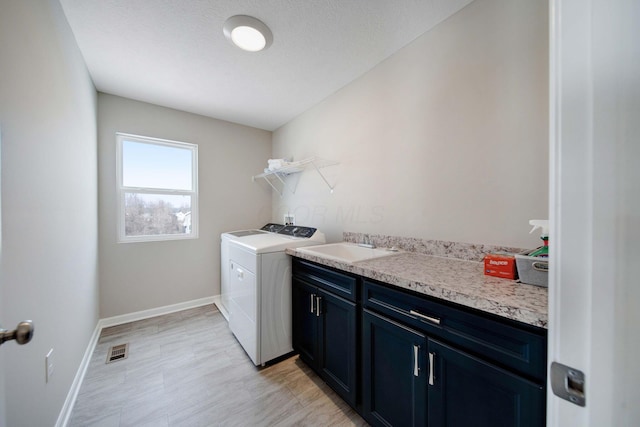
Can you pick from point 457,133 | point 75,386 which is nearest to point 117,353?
point 75,386

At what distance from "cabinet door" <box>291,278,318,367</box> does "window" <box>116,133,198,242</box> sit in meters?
1.85

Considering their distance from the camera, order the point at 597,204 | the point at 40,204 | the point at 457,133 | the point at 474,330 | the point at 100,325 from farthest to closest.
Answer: the point at 100,325 → the point at 457,133 → the point at 40,204 → the point at 474,330 → the point at 597,204

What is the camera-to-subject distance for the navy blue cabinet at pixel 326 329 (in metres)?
1.43

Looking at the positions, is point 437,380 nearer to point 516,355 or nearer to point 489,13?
point 516,355

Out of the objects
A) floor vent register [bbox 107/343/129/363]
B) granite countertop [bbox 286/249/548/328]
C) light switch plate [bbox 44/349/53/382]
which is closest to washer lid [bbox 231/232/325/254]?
granite countertop [bbox 286/249/548/328]

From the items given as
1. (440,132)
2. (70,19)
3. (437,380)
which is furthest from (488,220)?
(70,19)

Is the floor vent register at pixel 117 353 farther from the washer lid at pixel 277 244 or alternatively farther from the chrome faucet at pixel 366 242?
the chrome faucet at pixel 366 242

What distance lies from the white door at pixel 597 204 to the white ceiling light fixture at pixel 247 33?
1732 millimetres

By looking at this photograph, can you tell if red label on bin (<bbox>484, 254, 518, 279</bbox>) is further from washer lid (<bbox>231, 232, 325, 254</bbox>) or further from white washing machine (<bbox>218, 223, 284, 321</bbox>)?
white washing machine (<bbox>218, 223, 284, 321</bbox>)

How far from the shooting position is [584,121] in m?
0.37

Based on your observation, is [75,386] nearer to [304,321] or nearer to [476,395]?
[304,321]

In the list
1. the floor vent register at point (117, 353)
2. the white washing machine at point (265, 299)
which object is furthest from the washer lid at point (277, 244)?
the floor vent register at point (117, 353)

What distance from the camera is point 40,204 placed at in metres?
1.19

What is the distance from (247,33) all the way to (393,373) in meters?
2.29
